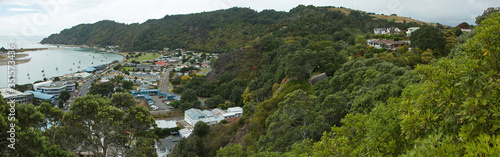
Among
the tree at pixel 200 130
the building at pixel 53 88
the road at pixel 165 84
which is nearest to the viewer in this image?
the tree at pixel 200 130

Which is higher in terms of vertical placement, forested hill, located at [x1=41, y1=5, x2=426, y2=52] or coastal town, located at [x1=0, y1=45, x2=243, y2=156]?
forested hill, located at [x1=41, y1=5, x2=426, y2=52]

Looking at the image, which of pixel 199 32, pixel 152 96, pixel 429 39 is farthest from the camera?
pixel 199 32

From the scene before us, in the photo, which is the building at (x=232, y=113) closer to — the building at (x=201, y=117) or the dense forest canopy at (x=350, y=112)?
the building at (x=201, y=117)

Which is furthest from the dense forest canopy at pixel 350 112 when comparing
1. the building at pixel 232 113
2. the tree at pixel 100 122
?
Result: the building at pixel 232 113

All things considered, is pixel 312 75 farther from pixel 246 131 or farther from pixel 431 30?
pixel 431 30

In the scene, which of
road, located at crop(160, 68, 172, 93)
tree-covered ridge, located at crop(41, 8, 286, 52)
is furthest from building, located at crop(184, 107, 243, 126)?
tree-covered ridge, located at crop(41, 8, 286, 52)

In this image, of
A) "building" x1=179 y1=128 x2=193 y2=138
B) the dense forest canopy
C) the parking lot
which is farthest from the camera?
the parking lot

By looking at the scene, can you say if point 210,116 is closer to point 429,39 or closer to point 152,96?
point 152,96

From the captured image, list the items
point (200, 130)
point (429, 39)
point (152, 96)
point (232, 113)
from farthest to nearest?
1. point (152, 96)
2. point (232, 113)
3. point (429, 39)
4. point (200, 130)

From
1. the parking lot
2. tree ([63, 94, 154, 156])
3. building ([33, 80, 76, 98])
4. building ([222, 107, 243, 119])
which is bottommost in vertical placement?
the parking lot

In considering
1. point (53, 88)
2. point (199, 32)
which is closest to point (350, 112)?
point (53, 88)

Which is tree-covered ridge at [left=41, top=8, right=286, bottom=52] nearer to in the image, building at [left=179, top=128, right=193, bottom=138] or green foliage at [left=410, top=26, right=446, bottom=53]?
building at [left=179, top=128, right=193, bottom=138]

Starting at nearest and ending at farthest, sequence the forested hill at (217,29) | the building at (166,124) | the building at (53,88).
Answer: the building at (166,124), the building at (53,88), the forested hill at (217,29)
